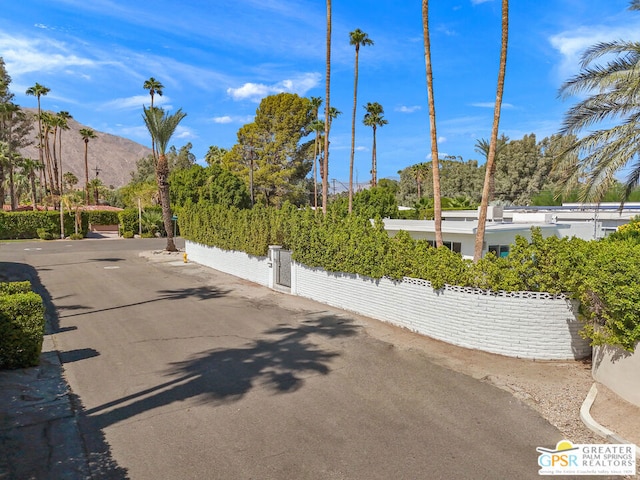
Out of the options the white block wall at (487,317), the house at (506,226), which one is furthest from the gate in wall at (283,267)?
the house at (506,226)

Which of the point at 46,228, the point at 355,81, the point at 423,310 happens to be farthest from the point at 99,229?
the point at 423,310

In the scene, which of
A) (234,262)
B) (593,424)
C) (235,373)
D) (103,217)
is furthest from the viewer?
(103,217)

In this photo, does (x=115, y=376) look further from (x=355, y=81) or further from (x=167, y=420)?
(x=355, y=81)

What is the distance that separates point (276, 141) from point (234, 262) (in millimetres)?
42422

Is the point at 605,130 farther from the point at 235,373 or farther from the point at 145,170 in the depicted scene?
the point at 145,170

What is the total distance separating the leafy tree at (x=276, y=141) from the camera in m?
61.8

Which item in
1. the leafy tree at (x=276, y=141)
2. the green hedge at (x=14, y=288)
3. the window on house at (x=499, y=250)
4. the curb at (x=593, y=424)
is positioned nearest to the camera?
the curb at (x=593, y=424)

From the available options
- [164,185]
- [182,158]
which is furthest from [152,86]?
[182,158]

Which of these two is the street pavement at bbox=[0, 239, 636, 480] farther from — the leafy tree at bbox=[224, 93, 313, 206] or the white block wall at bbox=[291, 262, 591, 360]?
the leafy tree at bbox=[224, 93, 313, 206]

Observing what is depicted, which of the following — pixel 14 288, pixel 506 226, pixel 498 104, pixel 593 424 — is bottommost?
pixel 593 424

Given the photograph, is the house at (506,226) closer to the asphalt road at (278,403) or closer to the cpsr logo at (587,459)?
the asphalt road at (278,403)

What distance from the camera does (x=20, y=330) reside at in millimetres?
8930

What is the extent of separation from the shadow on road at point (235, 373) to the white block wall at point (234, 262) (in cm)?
802

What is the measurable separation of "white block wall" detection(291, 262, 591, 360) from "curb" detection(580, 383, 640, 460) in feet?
5.97
